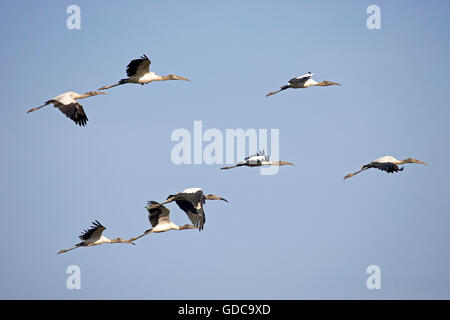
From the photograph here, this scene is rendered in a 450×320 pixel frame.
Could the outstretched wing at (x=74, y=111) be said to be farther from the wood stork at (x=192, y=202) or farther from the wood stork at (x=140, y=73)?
the wood stork at (x=192, y=202)

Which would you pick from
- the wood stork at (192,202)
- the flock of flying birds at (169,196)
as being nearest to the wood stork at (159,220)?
the flock of flying birds at (169,196)

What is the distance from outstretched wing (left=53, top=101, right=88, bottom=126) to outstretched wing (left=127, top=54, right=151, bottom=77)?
2.21m

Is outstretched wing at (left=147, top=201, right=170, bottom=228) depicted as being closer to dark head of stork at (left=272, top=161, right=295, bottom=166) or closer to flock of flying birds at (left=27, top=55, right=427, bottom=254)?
flock of flying birds at (left=27, top=55, right=427, bottom=254)

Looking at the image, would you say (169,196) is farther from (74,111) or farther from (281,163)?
(281,163)

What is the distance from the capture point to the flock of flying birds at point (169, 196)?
37.5m

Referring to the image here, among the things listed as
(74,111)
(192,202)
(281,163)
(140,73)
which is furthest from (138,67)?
(281,163)

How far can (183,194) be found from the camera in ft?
123

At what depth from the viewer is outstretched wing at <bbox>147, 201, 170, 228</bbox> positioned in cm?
4003

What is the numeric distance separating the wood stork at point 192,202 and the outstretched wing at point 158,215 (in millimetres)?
1780

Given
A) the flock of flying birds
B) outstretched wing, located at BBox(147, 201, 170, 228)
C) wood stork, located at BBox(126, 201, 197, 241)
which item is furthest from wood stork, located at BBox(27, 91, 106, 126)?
wood stork, located at BBox(126, 201, 197, 241)
